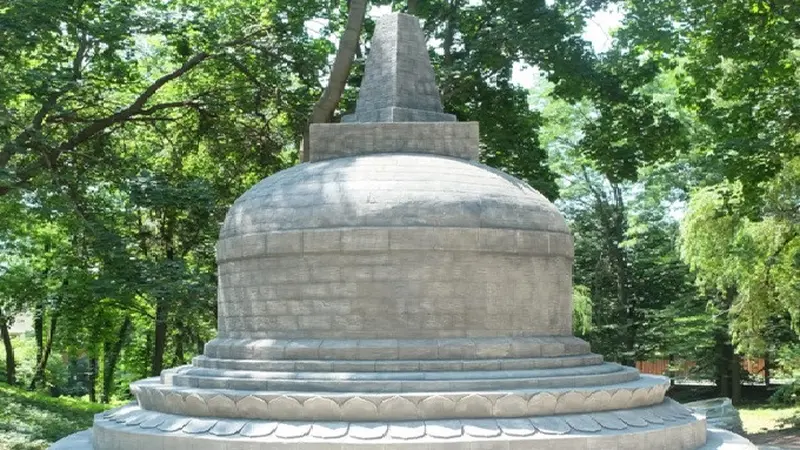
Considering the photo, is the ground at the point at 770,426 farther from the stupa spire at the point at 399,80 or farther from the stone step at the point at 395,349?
the stupa spire at the point at 399,80

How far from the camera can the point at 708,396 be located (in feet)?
115

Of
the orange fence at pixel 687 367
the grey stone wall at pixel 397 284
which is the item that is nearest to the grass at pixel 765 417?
the orange fence at pixel 687 367

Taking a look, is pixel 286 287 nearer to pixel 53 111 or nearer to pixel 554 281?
pixel 554 281

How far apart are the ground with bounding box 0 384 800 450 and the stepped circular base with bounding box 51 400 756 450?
33.6 feet

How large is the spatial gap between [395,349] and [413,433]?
1.74 meters

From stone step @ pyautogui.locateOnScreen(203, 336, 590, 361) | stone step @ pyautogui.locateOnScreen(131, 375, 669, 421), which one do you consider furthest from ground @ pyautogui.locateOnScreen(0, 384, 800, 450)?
stone step @ pyautogui.locateOnScreen(131, 375, 669, 421)

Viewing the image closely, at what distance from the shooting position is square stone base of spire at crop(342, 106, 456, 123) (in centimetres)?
1359

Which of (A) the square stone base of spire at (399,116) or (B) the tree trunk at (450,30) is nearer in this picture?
(A) the square stone base of spire at (399,116)

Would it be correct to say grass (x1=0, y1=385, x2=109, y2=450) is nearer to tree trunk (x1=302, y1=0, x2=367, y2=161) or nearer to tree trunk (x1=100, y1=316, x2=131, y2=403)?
tree trunk (x1=100, y1=316, x2=131, y2=403)

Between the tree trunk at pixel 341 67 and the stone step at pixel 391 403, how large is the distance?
34.4ft

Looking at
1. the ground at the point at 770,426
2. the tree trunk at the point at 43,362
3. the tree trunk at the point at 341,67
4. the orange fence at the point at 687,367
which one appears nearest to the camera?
the tree trunk at the point at 341,67

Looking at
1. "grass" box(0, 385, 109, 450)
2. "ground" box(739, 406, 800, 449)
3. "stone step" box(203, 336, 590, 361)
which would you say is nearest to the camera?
"stone step" box(203, 336, 590, 361)

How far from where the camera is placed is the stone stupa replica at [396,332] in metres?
9.80

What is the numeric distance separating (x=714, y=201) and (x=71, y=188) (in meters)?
17.1
